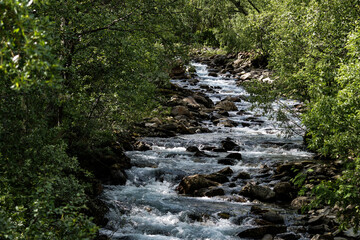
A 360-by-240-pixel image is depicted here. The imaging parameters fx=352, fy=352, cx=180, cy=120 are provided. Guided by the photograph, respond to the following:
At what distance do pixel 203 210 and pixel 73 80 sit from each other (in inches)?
248

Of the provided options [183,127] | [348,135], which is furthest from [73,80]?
[183,127]

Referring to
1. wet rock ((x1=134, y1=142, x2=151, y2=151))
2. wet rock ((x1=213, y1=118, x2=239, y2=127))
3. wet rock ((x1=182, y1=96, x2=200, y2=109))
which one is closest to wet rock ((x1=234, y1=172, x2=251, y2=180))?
wet rock ((x1=134, y1=142, x2=151, y2=151))

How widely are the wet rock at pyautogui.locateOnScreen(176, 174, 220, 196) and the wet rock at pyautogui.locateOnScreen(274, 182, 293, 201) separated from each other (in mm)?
2522

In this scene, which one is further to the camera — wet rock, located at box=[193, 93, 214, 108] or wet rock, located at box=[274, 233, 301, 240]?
wet rock, located at box=[193, 93, 214, 108]

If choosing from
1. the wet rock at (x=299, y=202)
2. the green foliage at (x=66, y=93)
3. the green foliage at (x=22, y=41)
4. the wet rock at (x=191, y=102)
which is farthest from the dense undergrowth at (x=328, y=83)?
the wet rock at (x=191, y=102)

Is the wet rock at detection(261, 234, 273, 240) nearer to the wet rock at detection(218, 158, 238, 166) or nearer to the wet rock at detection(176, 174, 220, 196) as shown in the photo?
the wet rock at detection(176, 174, 220, 196)

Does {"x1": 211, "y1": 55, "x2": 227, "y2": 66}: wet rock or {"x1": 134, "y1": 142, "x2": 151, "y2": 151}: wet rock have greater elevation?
{"x1": 211, "y1": 55, "x2": 227, "y2": 66}: wet rock

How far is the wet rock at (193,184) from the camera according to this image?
14545mm

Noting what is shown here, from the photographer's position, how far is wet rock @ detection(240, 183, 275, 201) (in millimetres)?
13748

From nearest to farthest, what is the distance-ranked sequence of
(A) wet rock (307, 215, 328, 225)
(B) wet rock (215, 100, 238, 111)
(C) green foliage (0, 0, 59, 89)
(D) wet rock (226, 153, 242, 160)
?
(C) green foliage (0, 0, 59, 89), (A) wet rock (307, 215, 328, 225), (D) wet rock (226, 153, 242, 160), (B) wet rock (215, 100, 238, 111)

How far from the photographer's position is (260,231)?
35.8ft

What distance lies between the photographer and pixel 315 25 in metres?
12.8

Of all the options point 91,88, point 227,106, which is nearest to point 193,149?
point 91,88

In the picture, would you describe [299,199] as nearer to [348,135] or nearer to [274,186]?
[274,186]
